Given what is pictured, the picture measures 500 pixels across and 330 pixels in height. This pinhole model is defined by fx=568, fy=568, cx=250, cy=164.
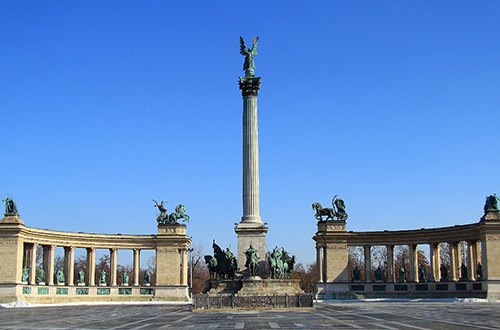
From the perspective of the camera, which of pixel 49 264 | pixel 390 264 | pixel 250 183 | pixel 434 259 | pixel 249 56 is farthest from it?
pixel 390 264

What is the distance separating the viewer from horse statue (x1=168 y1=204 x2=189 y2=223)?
8550 cm

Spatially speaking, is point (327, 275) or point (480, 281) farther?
point (327, 275)

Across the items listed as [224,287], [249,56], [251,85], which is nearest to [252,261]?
[224,287]

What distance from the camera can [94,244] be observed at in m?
81.9

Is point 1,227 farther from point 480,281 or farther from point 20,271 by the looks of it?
point 480,281

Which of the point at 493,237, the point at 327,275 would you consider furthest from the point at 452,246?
the point at 327,275

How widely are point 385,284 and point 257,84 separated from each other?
129 ft

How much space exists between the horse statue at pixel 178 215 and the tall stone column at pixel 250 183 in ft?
101

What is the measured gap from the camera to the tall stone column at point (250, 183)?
54.3m

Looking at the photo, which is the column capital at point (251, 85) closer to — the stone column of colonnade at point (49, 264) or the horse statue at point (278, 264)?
the horse statue at point (278, 264)

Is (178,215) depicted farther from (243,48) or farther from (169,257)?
(243,48)

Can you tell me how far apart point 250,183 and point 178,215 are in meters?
31.3

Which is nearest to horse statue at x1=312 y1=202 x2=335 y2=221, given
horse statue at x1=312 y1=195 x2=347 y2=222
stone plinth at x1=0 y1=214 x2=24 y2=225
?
horse statue at x1=312 y1=195 x2=347 y2=222

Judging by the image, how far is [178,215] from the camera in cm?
8569
